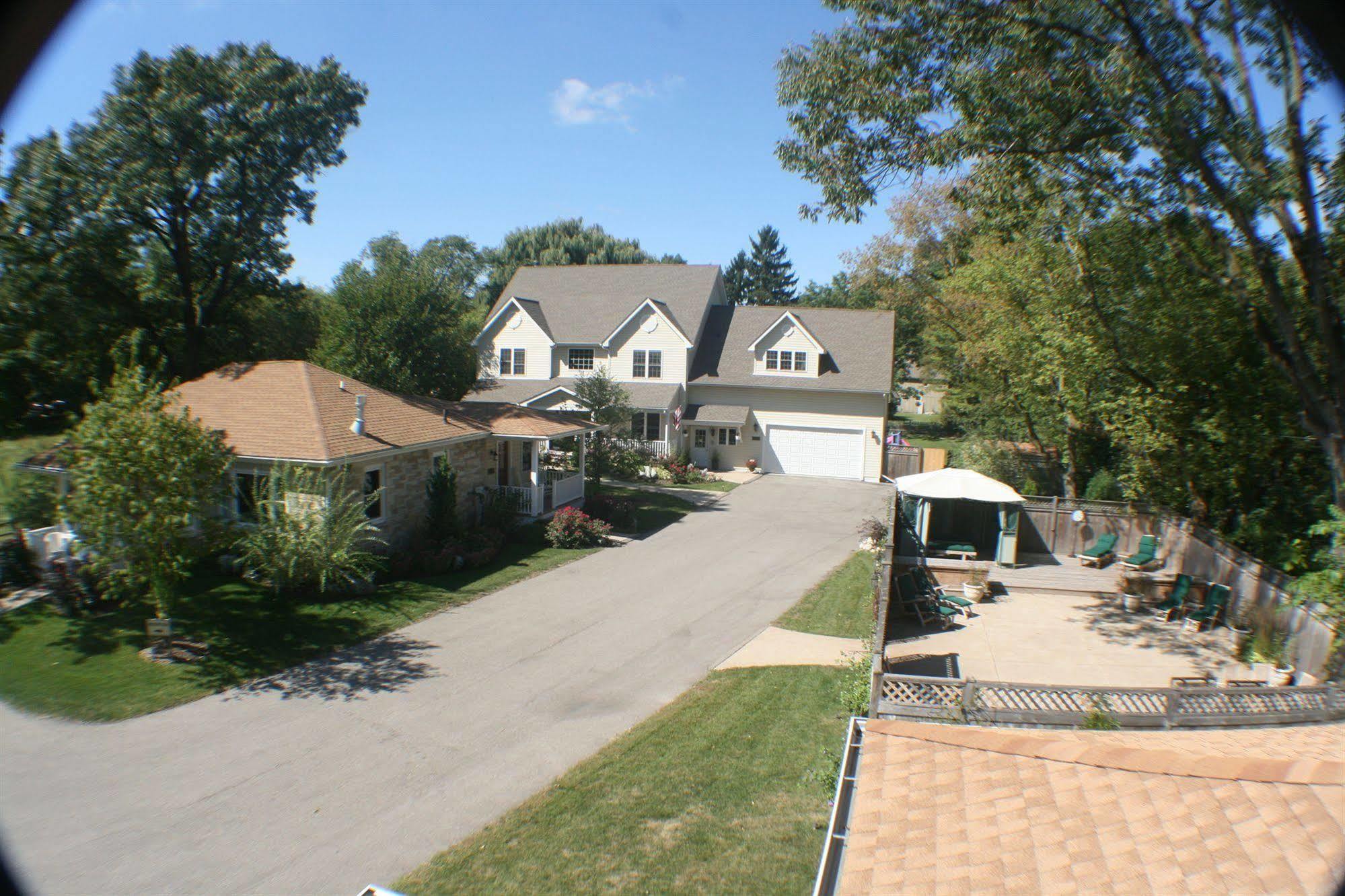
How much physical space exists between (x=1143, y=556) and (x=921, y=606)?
21.0 ft

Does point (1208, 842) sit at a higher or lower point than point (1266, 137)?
lower

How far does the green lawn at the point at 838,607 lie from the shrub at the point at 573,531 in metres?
6.61

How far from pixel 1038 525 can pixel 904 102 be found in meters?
12.3

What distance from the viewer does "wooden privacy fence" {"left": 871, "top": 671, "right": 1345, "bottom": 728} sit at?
899 centimetres

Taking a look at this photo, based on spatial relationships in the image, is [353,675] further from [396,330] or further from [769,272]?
[769,272]

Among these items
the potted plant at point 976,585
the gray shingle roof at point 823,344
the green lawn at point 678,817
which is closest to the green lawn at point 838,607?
the potted plant at point 976,585

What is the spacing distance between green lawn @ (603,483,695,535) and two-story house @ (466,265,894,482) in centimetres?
545

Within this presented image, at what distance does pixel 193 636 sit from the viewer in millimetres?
13203

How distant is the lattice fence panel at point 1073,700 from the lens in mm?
9078

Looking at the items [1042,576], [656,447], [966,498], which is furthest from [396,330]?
[1042,576]

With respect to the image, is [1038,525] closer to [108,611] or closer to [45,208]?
[108,611]

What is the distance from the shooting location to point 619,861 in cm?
791

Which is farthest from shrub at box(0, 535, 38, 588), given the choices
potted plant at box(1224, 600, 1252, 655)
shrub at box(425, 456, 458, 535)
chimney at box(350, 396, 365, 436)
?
potted plant at box(1224, 600, 1252, 655)

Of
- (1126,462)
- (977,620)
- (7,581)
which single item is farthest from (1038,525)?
(7,581)
